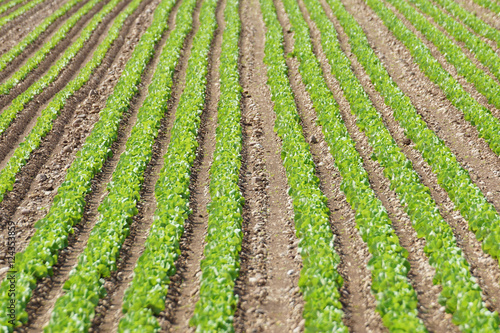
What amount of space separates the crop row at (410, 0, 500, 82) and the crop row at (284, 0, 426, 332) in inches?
231

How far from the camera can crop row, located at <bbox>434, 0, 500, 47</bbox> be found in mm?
20969

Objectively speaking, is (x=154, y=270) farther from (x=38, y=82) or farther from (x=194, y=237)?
(x=38, y=82)

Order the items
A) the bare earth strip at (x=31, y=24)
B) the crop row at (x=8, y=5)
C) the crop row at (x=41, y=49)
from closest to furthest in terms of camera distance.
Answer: the crop row at (x=41, y=49), the bare earth strip at (x=31, y=24), the crop row at (x=8, y=5)

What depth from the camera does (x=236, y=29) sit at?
80.3 ft

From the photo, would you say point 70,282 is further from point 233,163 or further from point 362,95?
point 362,95

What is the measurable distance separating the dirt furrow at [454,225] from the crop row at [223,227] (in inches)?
160

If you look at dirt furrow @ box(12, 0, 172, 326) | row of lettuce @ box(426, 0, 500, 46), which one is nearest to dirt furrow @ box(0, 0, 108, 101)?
dirt furrow @ box(12, 0, 172, 326)

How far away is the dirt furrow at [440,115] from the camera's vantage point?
12.5m

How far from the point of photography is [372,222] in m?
10.3

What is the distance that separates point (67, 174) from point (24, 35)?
19474mm

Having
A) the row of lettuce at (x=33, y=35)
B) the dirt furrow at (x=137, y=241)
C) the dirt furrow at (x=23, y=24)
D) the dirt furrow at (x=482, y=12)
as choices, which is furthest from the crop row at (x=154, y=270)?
the dirt furrow at (x=482, y=12)

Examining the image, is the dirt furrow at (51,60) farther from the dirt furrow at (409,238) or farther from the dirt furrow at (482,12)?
the dirt furrow at (482,12)

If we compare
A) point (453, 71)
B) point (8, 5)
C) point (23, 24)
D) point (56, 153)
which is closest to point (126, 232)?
point (56, 153)

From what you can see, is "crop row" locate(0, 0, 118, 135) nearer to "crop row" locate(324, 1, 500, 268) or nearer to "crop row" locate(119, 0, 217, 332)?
"crop row" locate(119, 0, 217, 332)
